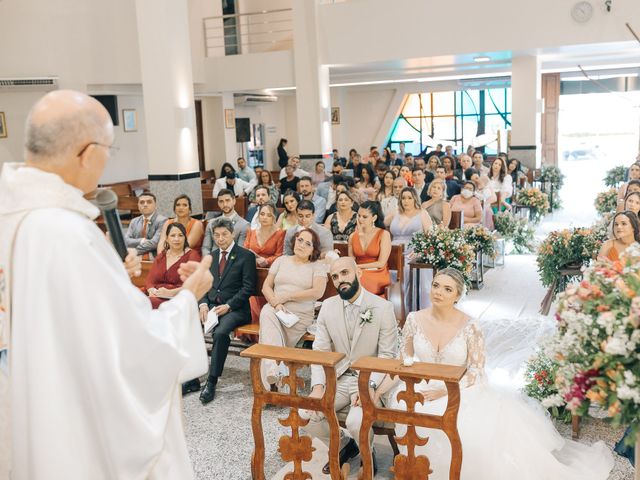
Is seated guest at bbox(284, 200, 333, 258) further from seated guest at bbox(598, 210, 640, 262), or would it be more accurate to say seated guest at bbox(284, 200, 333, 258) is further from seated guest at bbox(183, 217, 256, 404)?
seated guest at bbox(598, 210, 640, 262)

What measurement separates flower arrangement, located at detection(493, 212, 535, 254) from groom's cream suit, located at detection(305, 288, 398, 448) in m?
6.57

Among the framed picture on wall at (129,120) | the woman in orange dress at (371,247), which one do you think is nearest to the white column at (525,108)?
the framed picture on wall at (129,120)

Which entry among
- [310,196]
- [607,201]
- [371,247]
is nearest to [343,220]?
[371,247]

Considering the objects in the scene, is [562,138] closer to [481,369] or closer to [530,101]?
[530,101]

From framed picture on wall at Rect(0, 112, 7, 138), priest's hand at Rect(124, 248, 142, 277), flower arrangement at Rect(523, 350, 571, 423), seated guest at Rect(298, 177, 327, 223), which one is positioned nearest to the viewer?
priest's hand at Rect(124, 248, 142, 277)

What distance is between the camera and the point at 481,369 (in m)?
4.38

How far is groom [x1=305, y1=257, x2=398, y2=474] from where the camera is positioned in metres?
4.57

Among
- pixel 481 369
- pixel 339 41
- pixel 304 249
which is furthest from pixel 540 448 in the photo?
pixel 339 41

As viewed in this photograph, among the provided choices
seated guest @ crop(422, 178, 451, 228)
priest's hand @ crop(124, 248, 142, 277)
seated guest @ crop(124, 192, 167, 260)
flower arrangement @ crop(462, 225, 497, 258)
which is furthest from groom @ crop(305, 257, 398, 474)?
flower arrangement @ crop(462, 225, 497, 258)

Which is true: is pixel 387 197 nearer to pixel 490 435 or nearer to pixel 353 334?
pixel 353 334

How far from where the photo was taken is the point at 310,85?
1542cm

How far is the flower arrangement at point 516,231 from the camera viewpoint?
10.9 metres

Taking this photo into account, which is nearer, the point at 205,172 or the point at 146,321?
the point at 146,321

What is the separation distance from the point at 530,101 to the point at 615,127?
1091 centimetres
